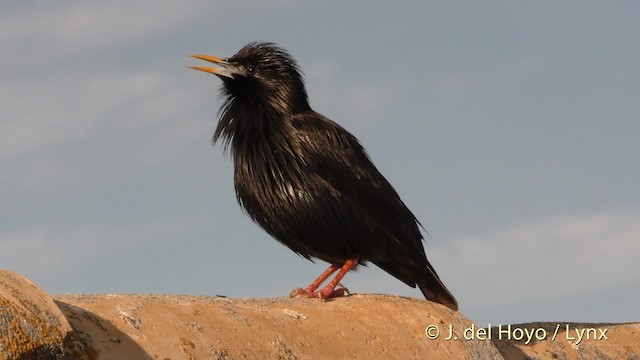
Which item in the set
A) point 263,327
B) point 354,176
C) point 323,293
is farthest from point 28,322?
point 354,176

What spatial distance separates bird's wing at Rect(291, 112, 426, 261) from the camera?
8.38m

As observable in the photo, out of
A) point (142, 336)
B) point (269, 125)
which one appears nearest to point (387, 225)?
point (269, 125)

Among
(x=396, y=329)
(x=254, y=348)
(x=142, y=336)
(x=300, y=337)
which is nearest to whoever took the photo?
(x=142, y=336)

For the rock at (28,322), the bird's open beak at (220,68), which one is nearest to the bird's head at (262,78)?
the bird's open beak at (220,68)

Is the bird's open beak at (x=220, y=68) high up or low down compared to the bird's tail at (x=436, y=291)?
up

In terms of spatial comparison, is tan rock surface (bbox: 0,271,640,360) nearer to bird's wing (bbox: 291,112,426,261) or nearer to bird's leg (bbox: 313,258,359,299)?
bird's leg (bbox: 313,258,359,299)

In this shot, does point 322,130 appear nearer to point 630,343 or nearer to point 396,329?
point 396,329

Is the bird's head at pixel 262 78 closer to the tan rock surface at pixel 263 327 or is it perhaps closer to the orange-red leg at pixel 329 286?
the orange-red leg at pixel 329 286

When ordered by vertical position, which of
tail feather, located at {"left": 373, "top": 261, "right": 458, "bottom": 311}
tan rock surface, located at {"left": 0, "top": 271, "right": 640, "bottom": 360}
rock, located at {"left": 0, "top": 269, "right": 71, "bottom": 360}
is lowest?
rock, located at {"left": 0, "top": 269, "right": 71, "bottom": 360}

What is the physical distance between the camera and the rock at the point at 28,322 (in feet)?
14.0

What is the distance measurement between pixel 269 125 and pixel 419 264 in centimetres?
171

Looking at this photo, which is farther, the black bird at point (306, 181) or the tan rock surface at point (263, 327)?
the black bird at point (306, 181)

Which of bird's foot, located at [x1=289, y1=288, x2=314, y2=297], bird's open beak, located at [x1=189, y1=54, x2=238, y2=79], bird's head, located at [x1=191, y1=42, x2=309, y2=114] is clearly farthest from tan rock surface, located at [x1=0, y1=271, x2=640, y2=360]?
bird's open beak, located at [x1=189, y1=54, x2=238, y2=79]

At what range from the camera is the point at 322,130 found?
8531mm
